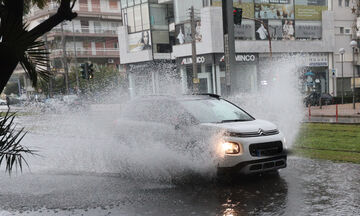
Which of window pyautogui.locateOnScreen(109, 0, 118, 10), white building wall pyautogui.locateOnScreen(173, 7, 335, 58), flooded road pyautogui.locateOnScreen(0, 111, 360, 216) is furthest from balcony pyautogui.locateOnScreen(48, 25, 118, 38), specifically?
flooded road pyautogui.locateOnScreen(0, 111, 360, 216)

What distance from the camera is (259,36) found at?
3997 cm

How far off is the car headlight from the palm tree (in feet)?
12.5

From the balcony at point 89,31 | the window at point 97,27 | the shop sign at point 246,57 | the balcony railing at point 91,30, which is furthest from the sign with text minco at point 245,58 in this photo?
the window at point 97,27

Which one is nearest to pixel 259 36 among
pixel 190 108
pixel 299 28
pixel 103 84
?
pixel 299 28

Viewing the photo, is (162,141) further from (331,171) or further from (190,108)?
(331,171)

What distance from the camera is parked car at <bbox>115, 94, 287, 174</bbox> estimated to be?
6.44 metres

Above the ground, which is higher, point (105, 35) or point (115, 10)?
point (115, 10)

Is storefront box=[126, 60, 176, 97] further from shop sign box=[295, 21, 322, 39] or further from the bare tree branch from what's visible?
the bare tree branch

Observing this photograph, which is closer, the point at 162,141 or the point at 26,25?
the point at 26,25

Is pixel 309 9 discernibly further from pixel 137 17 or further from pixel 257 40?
pixel 137 17

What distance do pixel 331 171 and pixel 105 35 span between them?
58073 millimetres

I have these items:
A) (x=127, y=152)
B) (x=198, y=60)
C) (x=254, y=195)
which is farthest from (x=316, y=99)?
(x=254, y=195)

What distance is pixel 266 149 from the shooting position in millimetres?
6648

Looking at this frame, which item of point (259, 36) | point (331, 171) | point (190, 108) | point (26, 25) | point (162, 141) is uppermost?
point (259, 36)
